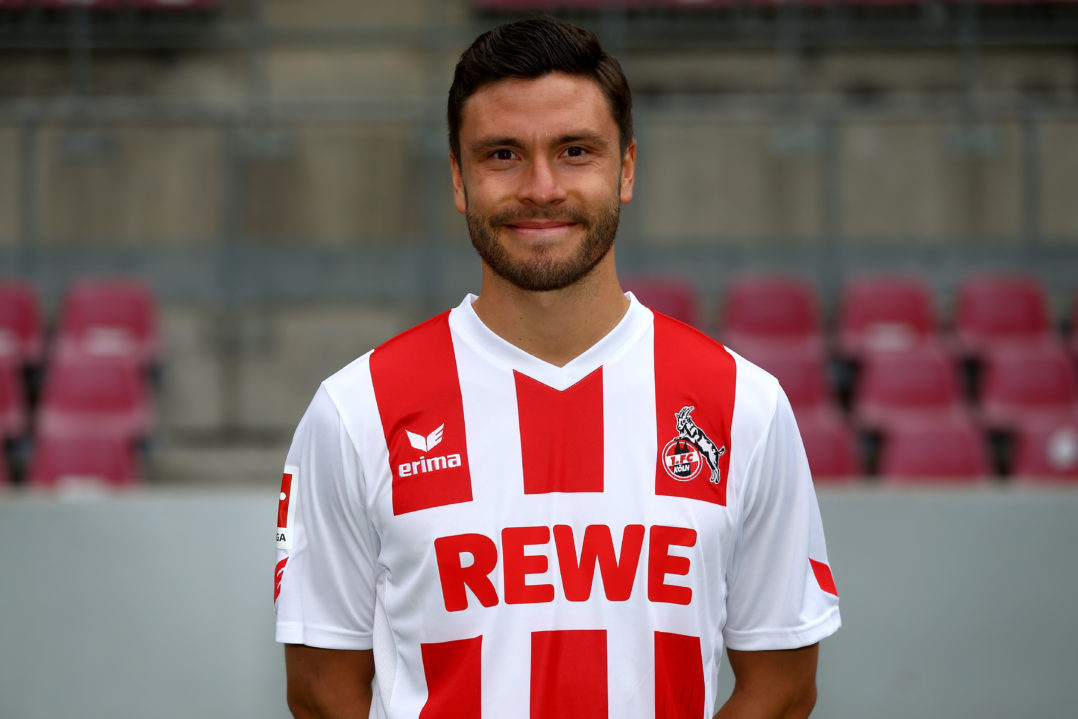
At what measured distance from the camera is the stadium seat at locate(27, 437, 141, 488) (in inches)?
208

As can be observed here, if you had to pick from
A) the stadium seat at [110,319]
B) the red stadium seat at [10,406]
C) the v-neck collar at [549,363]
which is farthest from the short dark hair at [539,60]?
the stadium seat at [110,319]

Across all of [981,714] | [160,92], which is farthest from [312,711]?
[160,92]

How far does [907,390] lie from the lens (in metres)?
5.78

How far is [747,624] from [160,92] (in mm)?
7334

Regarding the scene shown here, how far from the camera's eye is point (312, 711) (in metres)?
1.61

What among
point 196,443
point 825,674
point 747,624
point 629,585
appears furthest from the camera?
point 196,443

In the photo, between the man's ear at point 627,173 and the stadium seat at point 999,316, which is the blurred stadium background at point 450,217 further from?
the man's ear at point 627,173

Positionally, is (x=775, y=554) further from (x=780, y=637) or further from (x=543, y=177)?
(x=543, y=177)

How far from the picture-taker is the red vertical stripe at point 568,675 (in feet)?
4.84

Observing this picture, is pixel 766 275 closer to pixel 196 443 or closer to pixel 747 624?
pixel 196 443

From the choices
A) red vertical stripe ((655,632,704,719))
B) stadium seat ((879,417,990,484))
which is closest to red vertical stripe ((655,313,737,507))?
red vertical stripe ((655,632,704,719))

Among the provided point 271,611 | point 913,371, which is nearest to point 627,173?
point 271,611

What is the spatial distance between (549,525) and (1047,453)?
14.8 ft

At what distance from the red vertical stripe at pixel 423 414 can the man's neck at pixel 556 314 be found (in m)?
0.09
